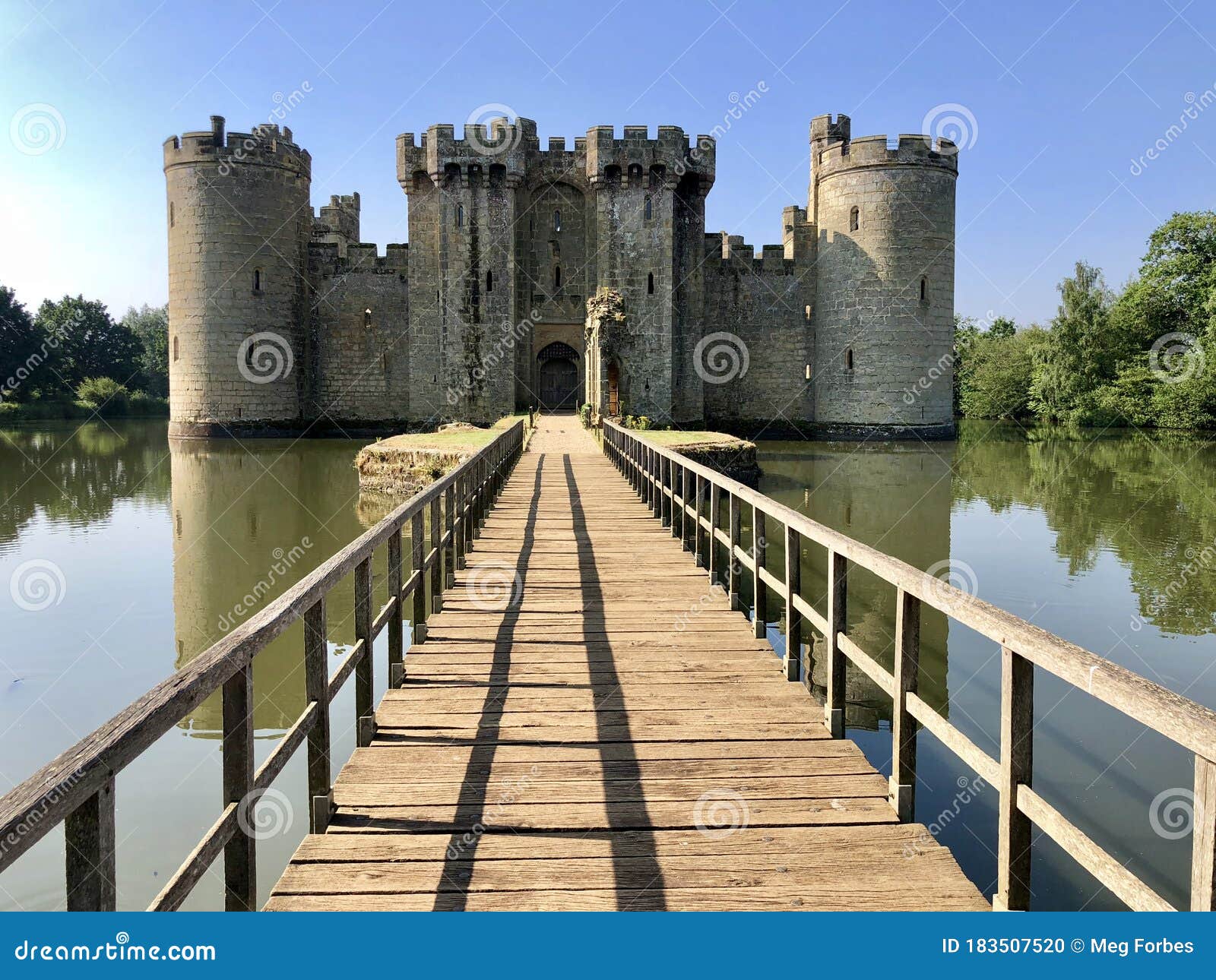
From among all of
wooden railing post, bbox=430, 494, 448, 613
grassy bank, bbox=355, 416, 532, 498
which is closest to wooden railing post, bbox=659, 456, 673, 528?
wooden railing post, bbox=430, 494, 448, 613

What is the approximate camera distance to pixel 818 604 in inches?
411

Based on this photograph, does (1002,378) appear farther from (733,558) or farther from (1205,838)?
(1205,838)

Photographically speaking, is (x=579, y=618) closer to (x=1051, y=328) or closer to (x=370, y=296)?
(x=370, y=296)

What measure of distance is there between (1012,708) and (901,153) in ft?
100

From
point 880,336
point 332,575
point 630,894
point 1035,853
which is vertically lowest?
point 1035,853

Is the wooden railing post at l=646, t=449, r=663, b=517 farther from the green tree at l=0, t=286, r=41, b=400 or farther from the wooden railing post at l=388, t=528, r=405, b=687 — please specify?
the green tree at l=0, t=286, r=41, b=400

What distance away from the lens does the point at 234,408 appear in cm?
3102

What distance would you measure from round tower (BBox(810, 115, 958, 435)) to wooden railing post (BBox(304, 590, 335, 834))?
29920 millimetres

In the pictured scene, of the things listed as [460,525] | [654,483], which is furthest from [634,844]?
→ [654,483]

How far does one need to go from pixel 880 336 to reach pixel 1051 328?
14464 millimetres

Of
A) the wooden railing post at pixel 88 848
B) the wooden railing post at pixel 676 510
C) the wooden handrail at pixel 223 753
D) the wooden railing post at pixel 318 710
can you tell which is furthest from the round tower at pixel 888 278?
the wooden railing post at pixel 88 848

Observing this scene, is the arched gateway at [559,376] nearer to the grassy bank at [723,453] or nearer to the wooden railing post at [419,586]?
the grassy bank at [723,453]

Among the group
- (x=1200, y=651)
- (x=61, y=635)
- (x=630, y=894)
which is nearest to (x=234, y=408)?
(x=61, y=635)

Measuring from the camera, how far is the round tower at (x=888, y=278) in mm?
29906
